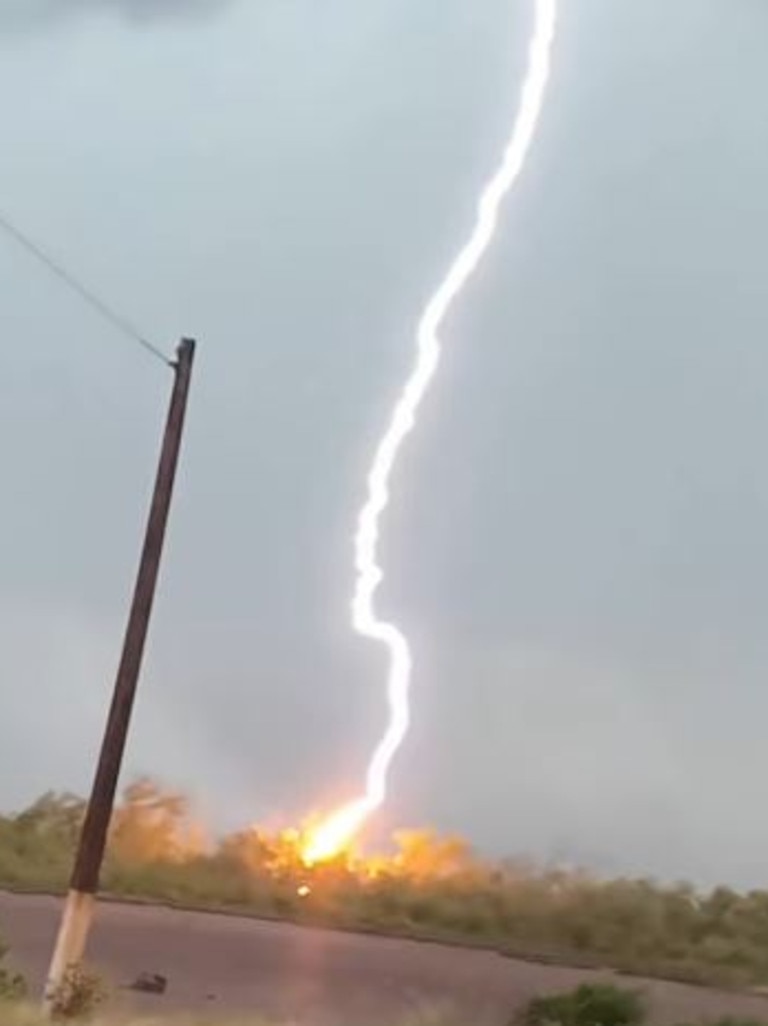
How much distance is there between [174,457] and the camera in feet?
109

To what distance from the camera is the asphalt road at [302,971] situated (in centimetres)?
3938

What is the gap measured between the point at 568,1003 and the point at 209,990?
683 cm

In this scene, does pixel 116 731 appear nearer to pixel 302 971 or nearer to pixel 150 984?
pixel 150 984

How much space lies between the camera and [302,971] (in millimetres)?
42688

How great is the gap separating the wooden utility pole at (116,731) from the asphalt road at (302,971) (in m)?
5.20

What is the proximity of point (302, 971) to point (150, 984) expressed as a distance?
377cm

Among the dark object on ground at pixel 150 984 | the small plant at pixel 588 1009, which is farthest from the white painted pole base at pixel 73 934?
the small plant at pixel 588 1009

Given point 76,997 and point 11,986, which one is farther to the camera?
point 11,986

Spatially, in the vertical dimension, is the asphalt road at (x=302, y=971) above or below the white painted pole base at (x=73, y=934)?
above

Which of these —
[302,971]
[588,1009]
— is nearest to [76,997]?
[588,1009]

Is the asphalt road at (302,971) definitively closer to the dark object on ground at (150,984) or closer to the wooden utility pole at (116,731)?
the dark object on ground at (150,984)

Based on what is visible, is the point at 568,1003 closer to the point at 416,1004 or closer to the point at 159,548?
the point at 416,1004

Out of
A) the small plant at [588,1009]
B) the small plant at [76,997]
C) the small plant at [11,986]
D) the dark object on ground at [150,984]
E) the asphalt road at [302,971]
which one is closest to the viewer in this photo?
the small plant at [76,997]

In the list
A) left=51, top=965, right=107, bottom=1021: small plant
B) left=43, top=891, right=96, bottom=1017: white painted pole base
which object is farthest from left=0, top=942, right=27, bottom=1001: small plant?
left=51, top=965, right=107, bottom=1021: small plant
